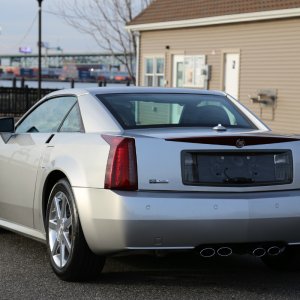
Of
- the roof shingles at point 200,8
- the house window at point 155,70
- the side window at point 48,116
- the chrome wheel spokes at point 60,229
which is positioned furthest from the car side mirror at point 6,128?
the house window at point 155,70

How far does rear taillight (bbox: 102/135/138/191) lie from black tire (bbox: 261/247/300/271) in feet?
5.07

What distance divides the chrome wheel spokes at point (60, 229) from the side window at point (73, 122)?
581mm

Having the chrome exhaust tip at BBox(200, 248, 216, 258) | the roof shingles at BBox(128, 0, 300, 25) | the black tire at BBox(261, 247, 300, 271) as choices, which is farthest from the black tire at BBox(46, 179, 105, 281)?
the roof shingles at BBox(128, 0, 300, 25)

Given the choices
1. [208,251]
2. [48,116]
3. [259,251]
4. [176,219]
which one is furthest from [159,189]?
[48,116]

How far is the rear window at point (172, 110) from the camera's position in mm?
5625

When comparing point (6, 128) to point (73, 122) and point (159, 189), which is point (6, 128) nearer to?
point (73, 122)

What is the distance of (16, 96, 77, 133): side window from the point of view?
20.0ft

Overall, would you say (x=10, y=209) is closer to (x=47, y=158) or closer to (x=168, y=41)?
(x=47, y=158)

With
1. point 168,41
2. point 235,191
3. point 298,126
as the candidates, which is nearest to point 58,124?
point 235,191

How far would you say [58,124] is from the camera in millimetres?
6066

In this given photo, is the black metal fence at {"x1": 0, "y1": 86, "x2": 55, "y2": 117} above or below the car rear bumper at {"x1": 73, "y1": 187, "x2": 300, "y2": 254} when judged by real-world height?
below

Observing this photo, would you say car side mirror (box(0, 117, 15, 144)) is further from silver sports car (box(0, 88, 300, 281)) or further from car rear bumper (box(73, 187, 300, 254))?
car rear bumper (box(73, 187, 300, 254))

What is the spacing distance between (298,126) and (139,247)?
48.1ft

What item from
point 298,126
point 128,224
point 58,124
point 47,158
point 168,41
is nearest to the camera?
point 128,224
